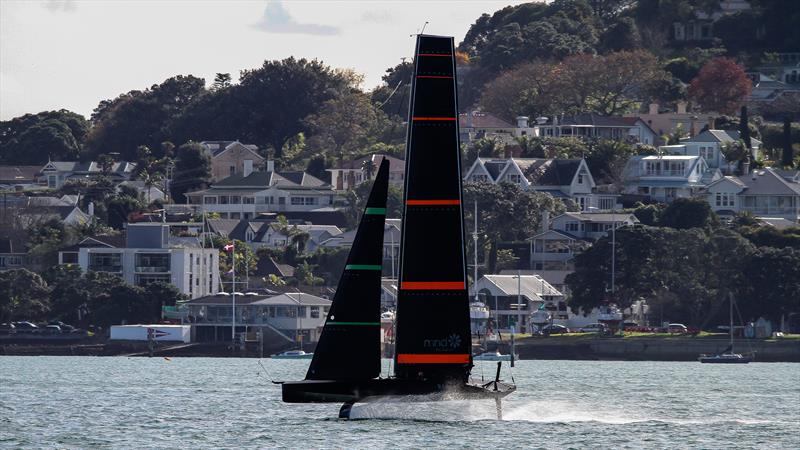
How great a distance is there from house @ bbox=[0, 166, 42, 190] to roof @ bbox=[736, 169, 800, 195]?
66.8 metres

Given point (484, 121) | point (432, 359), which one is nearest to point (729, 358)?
point (432, 359)

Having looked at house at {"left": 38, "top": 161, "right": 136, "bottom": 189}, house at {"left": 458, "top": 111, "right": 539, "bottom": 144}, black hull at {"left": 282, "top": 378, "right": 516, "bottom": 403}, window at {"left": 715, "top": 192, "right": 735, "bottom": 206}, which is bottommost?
black hull at {"left": 282, "top": 378, "right": 516, "bottom": 403}

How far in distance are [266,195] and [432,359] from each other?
116m

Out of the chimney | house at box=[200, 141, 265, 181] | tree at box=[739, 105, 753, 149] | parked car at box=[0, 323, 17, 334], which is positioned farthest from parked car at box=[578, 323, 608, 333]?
house at box=[200, 141, 265, 181]

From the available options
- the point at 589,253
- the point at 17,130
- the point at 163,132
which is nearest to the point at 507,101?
the point at 163,132

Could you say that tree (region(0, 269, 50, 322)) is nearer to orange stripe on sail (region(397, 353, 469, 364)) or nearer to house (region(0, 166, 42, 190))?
house (region(0, 166, 42, 190))

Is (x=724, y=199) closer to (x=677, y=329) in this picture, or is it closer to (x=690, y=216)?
(x=690, y=216)

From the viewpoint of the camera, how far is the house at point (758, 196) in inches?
5561

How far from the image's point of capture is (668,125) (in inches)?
6806

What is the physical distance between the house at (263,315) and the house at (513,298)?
10.4 metres

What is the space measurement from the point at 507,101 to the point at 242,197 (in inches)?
1416

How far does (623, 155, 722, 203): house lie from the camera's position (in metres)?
149

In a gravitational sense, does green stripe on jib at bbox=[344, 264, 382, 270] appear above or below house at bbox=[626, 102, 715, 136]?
below

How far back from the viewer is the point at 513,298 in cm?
12175
